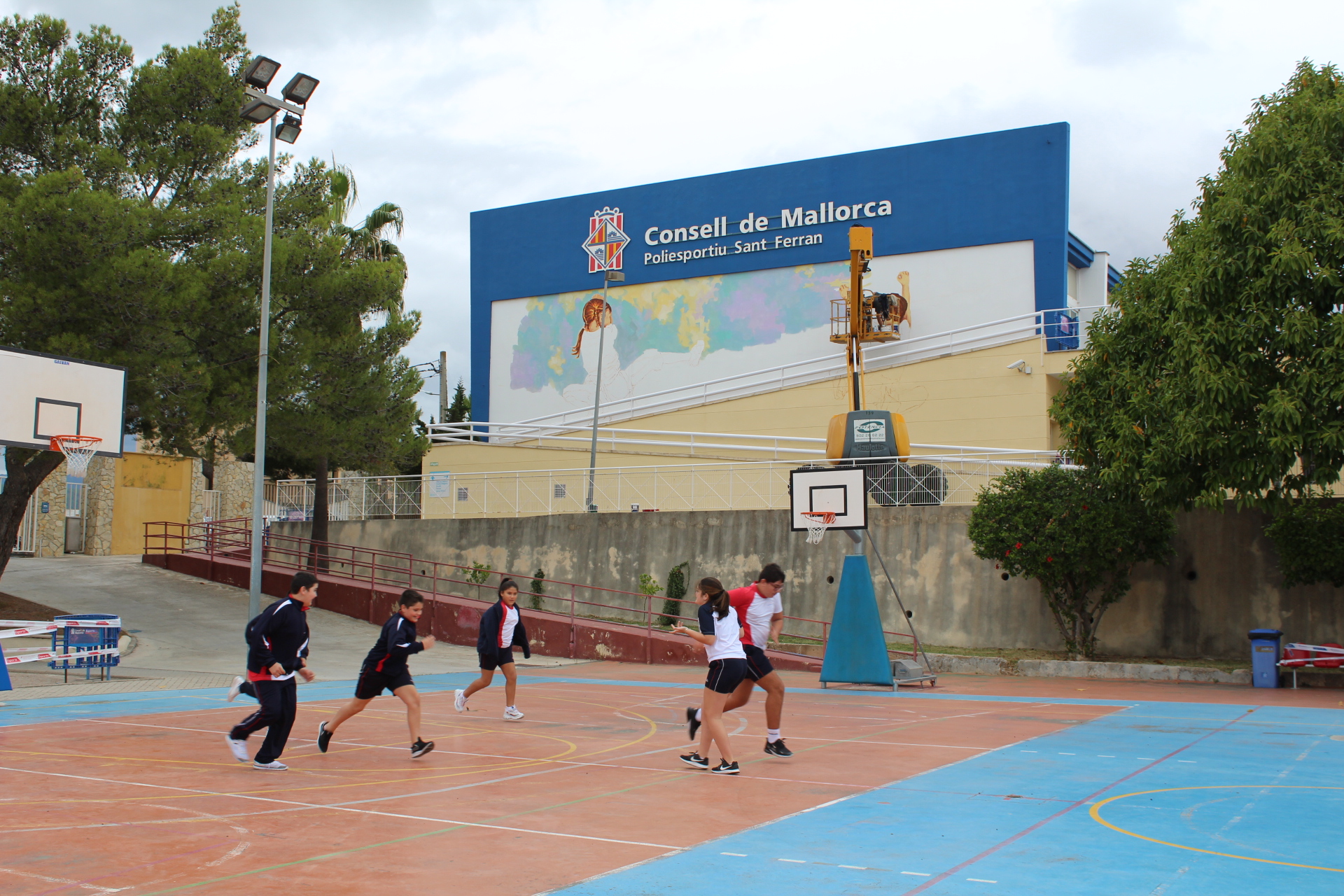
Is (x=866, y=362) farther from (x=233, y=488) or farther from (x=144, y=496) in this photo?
(x=144, y=496)

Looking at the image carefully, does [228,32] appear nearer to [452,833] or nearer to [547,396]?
[547,396]

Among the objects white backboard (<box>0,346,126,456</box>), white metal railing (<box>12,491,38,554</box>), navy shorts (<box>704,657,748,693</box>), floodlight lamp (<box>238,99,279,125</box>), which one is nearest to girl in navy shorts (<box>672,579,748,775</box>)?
navy shorts (<box>704,657,748,693</box>)

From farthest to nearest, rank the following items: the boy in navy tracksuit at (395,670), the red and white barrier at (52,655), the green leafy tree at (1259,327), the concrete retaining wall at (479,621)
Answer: the concrete retaining wall at (479,621) → the green leafy tree at (1259,327) → the red and white barrier at (52,655) → the boy in navy tracksuit at (395,670)

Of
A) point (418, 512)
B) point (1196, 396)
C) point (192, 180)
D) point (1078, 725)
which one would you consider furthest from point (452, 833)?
point (418, 512)

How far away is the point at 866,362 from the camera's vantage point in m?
37.1

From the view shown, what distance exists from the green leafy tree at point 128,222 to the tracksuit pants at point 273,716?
1464 centimetres

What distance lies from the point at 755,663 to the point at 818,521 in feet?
30.6

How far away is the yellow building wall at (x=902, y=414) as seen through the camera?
32875mm

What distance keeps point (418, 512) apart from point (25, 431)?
52.2 ft

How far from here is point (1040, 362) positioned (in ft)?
107

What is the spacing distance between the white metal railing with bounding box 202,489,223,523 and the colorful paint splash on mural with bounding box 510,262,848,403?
41.0 feet

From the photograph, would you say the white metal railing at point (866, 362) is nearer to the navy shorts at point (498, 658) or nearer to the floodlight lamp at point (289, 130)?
the floodlight lamp at point (289, 130)

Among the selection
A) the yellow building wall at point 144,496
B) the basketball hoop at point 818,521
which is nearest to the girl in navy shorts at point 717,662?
the basketball hoop at point 818,521

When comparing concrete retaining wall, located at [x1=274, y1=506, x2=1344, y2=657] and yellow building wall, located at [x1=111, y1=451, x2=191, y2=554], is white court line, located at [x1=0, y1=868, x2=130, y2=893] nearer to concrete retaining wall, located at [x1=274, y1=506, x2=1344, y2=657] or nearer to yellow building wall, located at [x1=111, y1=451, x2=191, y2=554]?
concrete retaining wall, located at [x1=274, y1=506, x2=1344, y2=657]
